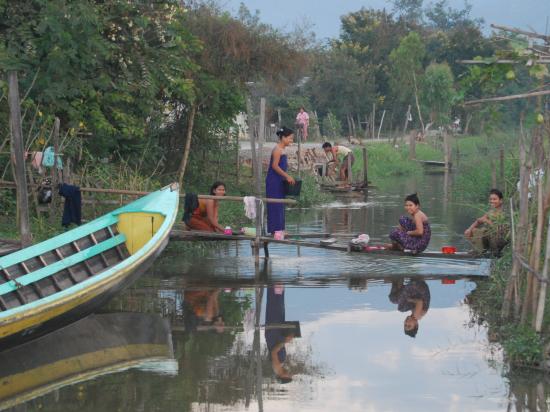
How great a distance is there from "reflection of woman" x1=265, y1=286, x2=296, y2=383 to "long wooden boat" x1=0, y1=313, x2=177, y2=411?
0.82 metres

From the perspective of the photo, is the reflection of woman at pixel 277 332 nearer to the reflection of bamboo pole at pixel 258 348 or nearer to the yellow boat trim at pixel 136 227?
the reflection of bamboo pole at pixel 258 348

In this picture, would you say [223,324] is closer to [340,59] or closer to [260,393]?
[260,393]

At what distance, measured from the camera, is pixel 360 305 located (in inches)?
427

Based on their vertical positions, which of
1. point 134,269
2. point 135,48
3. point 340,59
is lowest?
point 134,269

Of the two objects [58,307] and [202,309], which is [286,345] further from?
[58,307]

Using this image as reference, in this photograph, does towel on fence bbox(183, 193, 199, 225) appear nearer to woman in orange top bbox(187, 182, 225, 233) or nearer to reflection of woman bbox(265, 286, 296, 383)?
woman in orange top bbox(187, 182, 225, 233)

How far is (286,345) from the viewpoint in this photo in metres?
9.16

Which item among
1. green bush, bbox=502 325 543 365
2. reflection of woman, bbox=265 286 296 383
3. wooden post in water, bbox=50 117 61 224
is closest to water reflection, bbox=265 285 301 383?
reflection of woman, bbox=265 286 296 383

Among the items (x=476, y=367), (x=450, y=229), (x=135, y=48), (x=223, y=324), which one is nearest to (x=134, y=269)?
(x=223, y=324)

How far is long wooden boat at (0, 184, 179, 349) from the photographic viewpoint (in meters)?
8.40

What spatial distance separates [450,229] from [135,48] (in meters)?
5.95

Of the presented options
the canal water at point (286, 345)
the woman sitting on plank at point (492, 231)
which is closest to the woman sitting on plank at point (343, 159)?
the canal water at point (286, 345)

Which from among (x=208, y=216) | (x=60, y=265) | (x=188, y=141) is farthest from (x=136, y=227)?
(x=188, y=141)

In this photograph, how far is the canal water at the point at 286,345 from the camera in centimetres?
752
